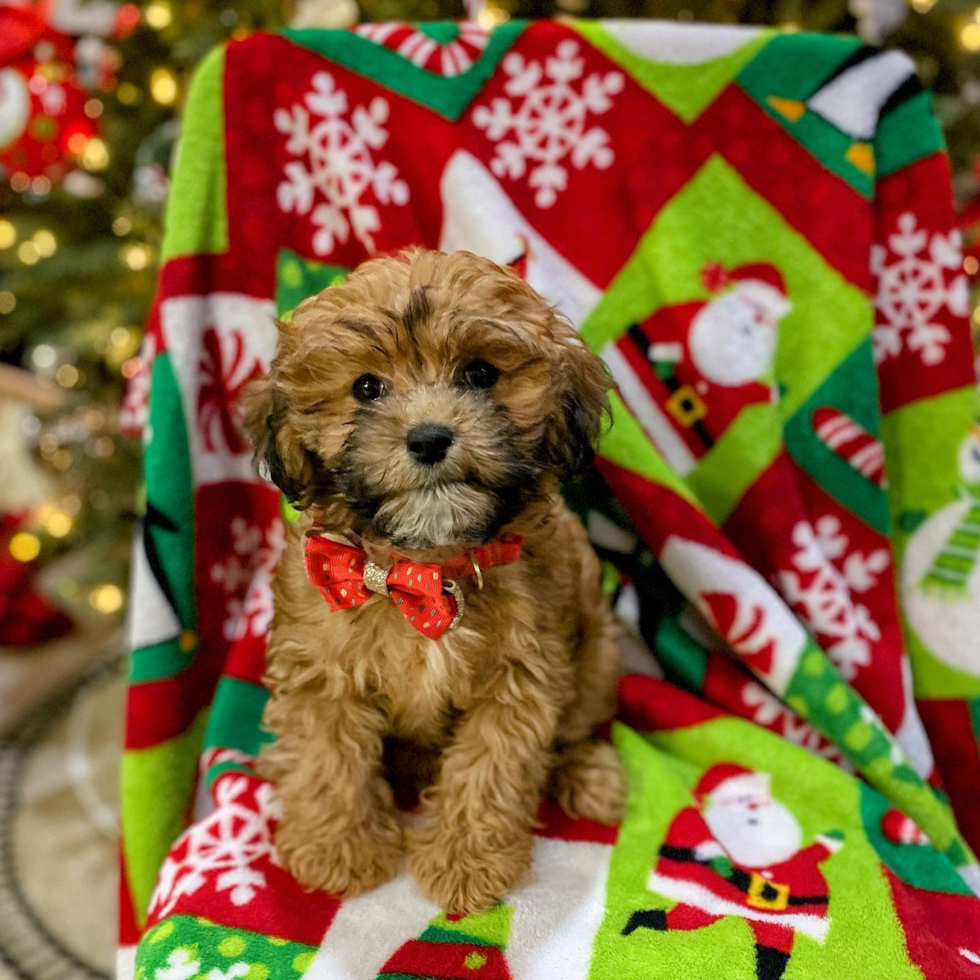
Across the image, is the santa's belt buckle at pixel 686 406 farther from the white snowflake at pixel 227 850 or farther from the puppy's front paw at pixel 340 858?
the white snowflake at pixel 227 850

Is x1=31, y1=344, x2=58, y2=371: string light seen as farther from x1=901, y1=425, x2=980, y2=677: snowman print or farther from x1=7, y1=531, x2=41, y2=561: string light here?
x1=901, y1=425, x2=980, y2=677: snowman print

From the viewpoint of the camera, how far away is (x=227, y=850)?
1.54m

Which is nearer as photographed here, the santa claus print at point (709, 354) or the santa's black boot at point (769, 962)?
the santa's black boot at point (769, 962)

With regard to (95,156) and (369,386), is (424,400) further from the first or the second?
(95,156)

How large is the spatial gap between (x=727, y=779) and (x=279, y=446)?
1133 mm

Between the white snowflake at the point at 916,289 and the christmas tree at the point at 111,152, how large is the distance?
579 mm

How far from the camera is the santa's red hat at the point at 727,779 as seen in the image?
1.73m

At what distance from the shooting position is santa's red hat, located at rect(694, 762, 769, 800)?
5.66 feet

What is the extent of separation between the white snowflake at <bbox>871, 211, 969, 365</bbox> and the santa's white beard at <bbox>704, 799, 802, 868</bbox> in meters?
1.03

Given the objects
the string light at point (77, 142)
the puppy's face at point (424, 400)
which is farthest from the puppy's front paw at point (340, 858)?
the string light at point (77, 142)

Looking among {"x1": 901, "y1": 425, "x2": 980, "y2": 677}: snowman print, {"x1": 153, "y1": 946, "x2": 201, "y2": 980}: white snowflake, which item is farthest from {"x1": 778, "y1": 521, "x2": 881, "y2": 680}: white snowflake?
{"x1": 153, "y1": 946, "x2": 201, "y2": 980}: white snowflake

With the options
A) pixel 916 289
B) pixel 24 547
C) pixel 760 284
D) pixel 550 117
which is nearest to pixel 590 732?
pixel 760 284

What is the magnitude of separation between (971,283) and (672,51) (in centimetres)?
124

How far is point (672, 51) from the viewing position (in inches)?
72.4
